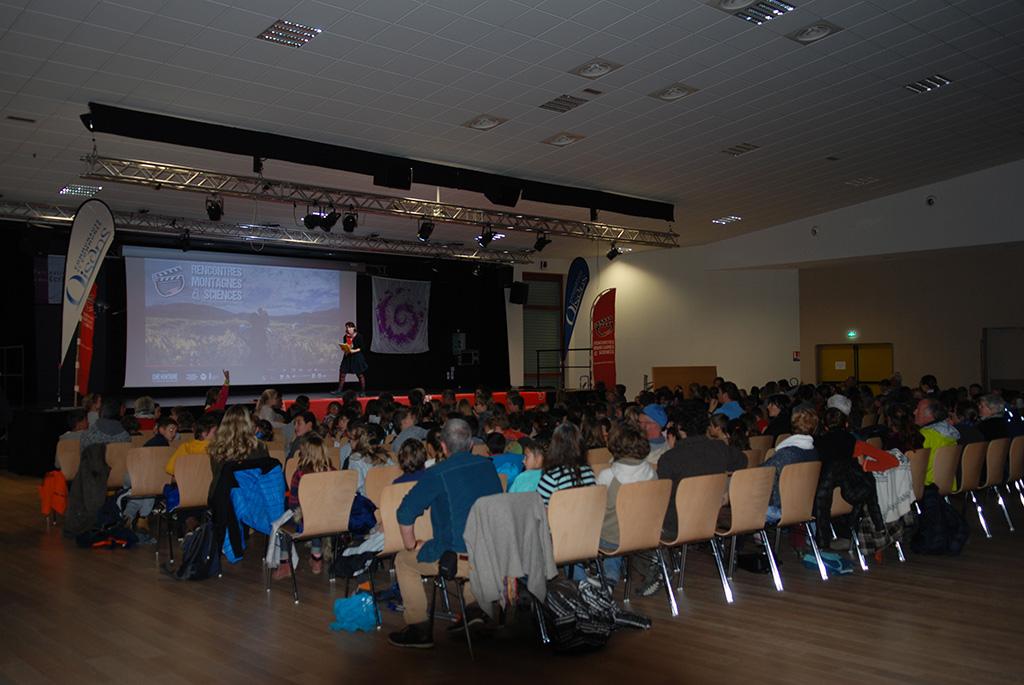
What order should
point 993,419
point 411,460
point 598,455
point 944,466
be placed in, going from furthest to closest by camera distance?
1. point 993,419
2. point 598,455
3. point 944,466
4. point 411,460

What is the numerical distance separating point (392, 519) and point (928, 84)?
7.63 metres

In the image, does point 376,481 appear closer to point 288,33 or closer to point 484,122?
point 288,33

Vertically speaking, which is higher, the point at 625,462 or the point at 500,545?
the point at 625,462

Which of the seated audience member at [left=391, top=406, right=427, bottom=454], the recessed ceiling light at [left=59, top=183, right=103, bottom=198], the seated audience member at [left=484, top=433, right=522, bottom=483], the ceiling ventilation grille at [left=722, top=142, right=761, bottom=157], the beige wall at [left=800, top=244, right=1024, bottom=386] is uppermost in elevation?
the ceiling ventilation grille at [left=722, top=142, right=761, bottom=157]

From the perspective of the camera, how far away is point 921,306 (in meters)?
18.4

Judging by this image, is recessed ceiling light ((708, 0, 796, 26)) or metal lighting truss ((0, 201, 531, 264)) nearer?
recessed ceiling light ((708, 0, 796, 26))

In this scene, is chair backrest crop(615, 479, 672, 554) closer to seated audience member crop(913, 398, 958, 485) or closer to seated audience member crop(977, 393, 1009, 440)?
seated audience member crop(913, 398, 958, 485)

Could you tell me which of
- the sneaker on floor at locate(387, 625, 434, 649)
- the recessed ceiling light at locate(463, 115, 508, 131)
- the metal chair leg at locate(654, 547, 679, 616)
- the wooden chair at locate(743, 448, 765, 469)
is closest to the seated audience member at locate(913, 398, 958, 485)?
the wooden chair at locate(743, 448, 765, 469)

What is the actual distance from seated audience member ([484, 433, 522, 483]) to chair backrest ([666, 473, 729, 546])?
1.19 m

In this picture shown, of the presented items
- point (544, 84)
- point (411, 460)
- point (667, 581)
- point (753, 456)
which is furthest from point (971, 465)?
point (544, 84)

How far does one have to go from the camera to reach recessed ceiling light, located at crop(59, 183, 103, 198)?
11.8m

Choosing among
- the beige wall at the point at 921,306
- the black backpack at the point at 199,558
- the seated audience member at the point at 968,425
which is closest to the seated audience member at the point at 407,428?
the black backpack at the point at 199,558

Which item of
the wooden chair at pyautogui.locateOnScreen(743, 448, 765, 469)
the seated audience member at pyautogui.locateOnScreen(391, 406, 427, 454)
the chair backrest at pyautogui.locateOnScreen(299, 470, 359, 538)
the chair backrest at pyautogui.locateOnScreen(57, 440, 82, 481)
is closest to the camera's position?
the chair backrest at pyautogui.locateOnScreen(299, 470, 359, 538)

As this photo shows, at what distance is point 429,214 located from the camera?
42.2 ft
